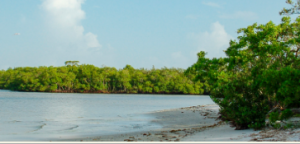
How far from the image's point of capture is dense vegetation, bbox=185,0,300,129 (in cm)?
1073

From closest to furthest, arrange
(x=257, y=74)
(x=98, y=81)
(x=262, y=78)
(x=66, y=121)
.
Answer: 1. (x=262, y=78)
2. (x=257, y=74)
3. (x=66, y=121)
4. (x=98, y=81)

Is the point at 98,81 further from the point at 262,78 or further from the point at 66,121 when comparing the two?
the point at 262,78

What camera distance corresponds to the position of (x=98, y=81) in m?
108

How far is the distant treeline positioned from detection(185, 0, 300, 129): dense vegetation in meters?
84.7

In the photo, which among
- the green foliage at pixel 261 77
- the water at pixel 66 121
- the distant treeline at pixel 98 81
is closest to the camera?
the green foliage at pixel 261 77

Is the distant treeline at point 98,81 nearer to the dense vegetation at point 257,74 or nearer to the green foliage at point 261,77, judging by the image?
the dense vegetation at point 257,74

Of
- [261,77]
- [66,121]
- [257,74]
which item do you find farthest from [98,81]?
[261,77]

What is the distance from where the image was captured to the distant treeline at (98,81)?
10312 centimetres

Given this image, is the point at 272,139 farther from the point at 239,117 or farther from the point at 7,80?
the point at 7,80

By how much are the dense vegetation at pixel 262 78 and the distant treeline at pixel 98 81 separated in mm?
84674

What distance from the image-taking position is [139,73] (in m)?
113

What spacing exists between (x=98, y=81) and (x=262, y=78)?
3896 inches

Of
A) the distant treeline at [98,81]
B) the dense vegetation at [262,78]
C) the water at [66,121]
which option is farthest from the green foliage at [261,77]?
the distant treeline at [98,81]

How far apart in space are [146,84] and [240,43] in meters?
89.7
